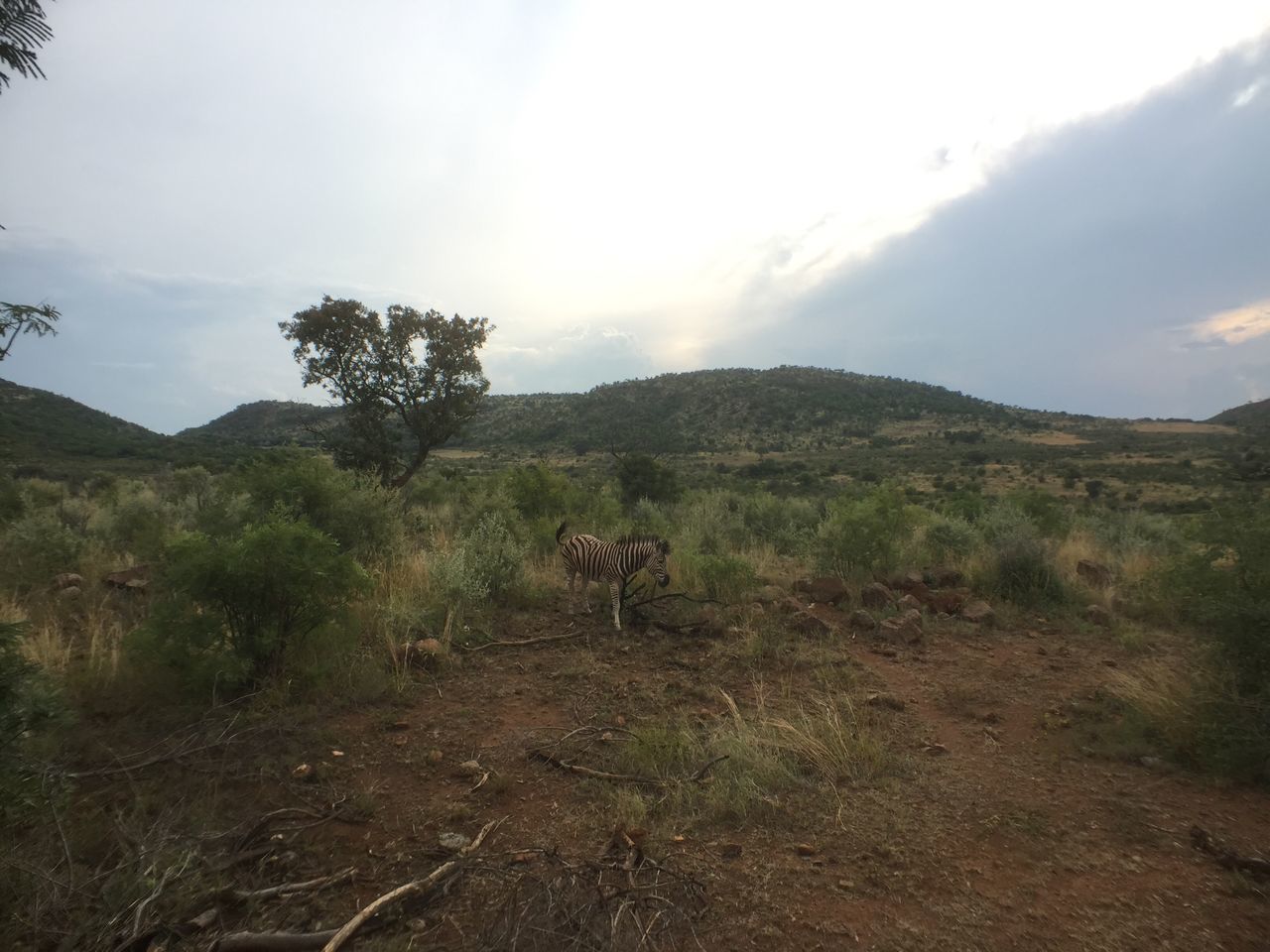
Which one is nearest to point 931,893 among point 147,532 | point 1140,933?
point 1140,933

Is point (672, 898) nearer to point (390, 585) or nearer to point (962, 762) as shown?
point (962, 762)

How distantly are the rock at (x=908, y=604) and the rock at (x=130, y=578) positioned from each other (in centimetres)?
1016

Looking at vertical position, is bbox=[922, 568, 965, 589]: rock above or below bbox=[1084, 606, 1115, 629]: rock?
above

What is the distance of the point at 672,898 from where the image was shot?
3.25 meters

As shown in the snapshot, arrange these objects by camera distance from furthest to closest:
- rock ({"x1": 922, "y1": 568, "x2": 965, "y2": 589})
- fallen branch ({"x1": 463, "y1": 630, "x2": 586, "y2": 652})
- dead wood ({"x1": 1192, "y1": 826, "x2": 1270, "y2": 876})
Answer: rock ({"x1": 922, "y1": 568, "x2": 965, "y2": 589}) → fallen branch ({"x1": 463, "y1": 630, "x2": 586, "y2": 652}) → dead wood ({"x1": 1192, "y1": 826, "x2": 1270, "y2": 876})

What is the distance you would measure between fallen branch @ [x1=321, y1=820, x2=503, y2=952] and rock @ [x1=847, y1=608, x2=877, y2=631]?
19.0 ft

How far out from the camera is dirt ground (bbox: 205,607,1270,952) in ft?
10.1

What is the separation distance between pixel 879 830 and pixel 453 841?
265 cm

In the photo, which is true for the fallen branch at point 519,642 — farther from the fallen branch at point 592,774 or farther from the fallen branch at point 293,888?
the fallen branch at point 293,888

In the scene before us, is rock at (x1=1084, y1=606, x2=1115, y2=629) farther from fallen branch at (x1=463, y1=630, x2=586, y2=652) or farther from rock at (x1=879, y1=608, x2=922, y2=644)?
fallen branch at (x1=463, y1=630, x2=586, y2=652)

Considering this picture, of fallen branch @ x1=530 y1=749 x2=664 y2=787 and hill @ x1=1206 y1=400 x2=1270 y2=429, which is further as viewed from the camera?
hill @ x1=1206 y1=400 x2=1270 y2=429

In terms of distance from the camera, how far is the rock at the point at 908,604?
884 cm

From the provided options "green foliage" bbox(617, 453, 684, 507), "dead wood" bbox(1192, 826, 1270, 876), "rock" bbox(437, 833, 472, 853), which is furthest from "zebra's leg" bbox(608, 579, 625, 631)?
"green foliage" bbox(617, 453, 684, 507)

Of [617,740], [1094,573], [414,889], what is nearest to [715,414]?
[1094,573]
